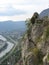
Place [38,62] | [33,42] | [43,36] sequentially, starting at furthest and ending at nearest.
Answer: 1. [33,42]
2. [43,36]
3. [38,62]

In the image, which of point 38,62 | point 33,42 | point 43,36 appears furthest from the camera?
point 33,42

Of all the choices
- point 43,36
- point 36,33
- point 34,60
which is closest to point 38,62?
point 34,60

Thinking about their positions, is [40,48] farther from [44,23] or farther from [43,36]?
[44,23]

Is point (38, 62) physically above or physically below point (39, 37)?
below

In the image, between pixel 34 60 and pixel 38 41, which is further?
pixel 38 41

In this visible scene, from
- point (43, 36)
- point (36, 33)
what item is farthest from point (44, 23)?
point (43, 36)

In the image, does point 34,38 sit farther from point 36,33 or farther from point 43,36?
point 43,36

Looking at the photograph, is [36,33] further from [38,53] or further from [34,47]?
[38,53]

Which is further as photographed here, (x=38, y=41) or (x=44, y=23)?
(x=44, y=23)

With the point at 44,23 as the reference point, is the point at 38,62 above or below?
below
